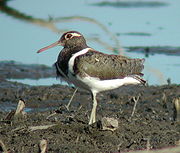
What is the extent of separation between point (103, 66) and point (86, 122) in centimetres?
63

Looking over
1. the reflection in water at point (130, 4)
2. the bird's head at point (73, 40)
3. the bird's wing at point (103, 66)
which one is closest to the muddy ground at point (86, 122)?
the bird's wing at point (103, 66)

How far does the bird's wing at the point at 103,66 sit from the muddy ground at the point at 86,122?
523 millimetres

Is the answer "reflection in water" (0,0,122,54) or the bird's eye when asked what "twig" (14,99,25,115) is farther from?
"reflection in water" (0,0,122,54)

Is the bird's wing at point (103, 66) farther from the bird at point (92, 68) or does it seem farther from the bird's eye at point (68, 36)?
the bird's eye at point (68, 36)

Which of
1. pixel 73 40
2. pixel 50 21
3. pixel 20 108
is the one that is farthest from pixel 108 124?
pixel 50 21

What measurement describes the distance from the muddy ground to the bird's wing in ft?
1.71

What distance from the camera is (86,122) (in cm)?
762

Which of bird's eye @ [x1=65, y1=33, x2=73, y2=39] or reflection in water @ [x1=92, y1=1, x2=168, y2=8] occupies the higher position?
bird's eye @ [x1=65, y1=33, x2=73, y2=39]

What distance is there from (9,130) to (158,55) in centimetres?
645

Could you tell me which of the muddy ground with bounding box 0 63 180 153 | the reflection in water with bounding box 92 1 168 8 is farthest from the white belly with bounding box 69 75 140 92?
the reflection in water with bounding box 92 1 168 8

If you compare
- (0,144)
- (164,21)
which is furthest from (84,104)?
(164,21)

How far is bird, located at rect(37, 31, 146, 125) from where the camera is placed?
7.49 m

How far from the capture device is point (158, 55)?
13.3 m

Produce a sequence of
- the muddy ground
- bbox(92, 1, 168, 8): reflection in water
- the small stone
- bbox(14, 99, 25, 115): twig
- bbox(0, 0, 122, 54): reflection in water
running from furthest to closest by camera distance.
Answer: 1. bbox(92, 1, 168, 8): reflection in water
2. bbox(0, 0, 122, 54): reflection in water
3. bbox(14, 99, 25, 115): twig
4. the small stone
5. the muddy ground
